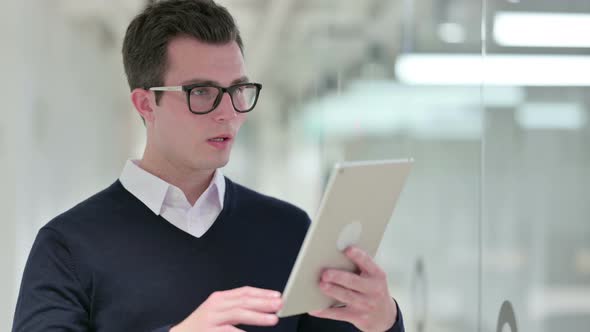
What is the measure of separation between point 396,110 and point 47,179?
3.26 meters

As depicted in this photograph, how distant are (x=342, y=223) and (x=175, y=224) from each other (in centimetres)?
49

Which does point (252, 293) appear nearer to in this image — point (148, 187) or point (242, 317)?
point (242, 317)

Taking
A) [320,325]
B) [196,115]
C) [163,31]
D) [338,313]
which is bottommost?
[320,325]

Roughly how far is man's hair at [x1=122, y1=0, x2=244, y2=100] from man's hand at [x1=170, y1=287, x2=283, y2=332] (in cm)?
58

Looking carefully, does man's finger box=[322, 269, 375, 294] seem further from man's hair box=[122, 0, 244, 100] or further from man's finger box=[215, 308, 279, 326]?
man's hair box=[122, 0, 244, 100]

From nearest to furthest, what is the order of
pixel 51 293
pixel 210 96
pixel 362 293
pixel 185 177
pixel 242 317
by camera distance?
pixel 242 317, pixel 362 293, pixel 51 293, pixel 210 96, pixel 185 177

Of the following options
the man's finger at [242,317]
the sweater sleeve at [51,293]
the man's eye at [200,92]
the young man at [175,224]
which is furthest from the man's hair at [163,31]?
the man's finger at [242,317]

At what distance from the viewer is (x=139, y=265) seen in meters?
1.65

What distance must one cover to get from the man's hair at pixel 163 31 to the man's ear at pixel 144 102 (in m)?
0.02

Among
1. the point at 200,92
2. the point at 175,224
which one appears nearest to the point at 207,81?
the point at 200,92

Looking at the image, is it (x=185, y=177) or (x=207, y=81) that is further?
(x=185, y=177)

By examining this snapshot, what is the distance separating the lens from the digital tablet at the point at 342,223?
1287 millimetres

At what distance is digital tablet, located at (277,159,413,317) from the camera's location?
129 cm

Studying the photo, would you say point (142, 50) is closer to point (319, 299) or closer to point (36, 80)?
point (319, 299)
